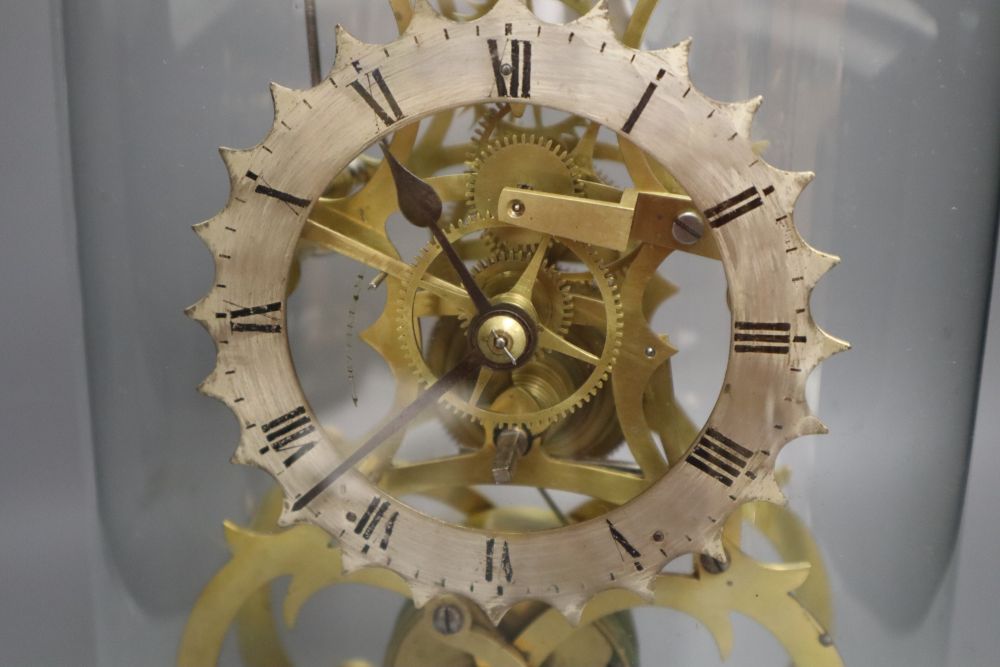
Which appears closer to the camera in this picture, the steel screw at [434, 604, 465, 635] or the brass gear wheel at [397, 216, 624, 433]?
the brass gear wheel at [397, 216, 624, 433]

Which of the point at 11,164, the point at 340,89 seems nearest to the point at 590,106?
the point at 340,89

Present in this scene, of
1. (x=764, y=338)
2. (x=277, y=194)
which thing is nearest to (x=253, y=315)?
(x=277, y=194)

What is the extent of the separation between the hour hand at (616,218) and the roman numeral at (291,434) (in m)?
0.24

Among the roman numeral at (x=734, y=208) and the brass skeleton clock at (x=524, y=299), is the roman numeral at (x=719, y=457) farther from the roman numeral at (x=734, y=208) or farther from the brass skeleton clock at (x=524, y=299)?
the roman numeral at (x=734, y=208)

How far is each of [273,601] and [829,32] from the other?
0.75 meters

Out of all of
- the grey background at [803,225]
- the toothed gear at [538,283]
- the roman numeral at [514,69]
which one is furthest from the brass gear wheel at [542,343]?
the grey background at [803,225]

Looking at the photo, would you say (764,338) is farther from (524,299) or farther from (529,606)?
(529,606)

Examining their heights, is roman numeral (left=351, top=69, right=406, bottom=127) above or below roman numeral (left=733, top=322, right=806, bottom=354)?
above

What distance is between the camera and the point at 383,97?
0.76m

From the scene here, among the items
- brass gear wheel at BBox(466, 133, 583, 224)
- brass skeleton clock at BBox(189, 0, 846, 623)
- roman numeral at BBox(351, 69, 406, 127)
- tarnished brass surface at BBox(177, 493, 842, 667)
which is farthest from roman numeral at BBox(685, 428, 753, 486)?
roman numeral at BBox(351, 69, 406, 127)

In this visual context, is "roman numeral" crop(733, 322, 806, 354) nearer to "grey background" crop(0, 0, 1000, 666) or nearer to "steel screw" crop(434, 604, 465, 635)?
"grey background" crop(0, 0, 1000, 666)

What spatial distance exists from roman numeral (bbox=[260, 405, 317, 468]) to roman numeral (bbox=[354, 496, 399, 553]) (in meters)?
0.07

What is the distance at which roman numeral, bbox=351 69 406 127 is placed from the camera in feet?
2.49

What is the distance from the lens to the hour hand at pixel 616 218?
750 millimetres
